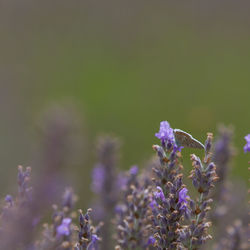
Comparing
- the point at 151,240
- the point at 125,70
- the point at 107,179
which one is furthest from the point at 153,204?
the point at 125,70

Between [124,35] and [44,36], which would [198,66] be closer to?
[124,35]

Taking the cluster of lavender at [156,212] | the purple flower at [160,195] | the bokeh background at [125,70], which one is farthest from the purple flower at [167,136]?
the bokeh background at [125,70]

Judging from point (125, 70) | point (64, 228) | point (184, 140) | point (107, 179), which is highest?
point (125, 70)

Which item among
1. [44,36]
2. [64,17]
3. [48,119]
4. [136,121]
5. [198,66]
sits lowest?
[48,119]

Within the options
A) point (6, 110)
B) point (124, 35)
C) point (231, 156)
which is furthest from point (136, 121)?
point (231, 156)

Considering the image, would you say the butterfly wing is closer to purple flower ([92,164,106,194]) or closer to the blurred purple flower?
the blurred purple flower

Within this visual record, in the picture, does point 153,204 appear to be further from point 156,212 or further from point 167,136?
point 167,136

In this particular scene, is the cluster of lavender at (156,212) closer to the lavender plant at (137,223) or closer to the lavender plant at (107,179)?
the lavender plant at (137,223)

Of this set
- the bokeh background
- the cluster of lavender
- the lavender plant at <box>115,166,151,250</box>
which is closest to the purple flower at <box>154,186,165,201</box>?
the cluster of lavender
